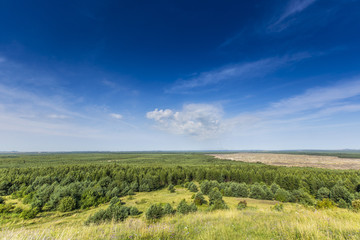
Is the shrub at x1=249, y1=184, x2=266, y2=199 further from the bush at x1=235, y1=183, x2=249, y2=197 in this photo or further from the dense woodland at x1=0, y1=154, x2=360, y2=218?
the bush at x1=235, y1=183, x2=249, y2=197

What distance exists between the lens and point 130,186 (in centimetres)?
6247

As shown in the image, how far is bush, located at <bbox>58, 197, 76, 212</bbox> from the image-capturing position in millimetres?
40625

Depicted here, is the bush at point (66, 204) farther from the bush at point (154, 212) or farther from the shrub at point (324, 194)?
Result: the shrub at point (324, 194)

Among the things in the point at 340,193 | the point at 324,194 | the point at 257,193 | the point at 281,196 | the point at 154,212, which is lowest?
the point at 324,194

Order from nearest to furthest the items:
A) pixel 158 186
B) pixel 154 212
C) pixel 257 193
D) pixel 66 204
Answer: pixel 154 212
pixel 66 204
pixel 257 193
pixel 158 186

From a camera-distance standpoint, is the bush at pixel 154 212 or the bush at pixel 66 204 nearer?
the bush at pixel 154 212

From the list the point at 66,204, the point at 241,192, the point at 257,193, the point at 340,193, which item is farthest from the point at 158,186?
the point at 340,193

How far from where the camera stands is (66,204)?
40844mm

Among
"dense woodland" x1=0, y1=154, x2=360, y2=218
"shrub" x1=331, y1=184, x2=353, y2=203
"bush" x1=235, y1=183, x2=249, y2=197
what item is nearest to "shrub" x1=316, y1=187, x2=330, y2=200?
"dense woodland" x1=0, y1=154, x2=360, y2=218

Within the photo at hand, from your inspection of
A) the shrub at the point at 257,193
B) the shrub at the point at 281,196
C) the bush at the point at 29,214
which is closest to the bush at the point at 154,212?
the bush at the point at 29,214

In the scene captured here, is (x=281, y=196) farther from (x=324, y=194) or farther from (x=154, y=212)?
(x=154, y=212)

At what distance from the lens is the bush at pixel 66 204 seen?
40.6 m

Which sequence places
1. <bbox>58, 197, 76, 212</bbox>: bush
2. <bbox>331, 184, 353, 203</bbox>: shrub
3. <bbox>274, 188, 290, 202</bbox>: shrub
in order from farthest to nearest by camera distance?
1. <bbox>274, 188, 290, 202</bbox>: shrub
2. <bbox>331, 184, 353, 203</bbox>: shrub
3. <bbox>58, 197, 76, 212</bbox>: bush

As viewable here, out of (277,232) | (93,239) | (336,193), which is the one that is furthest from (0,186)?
(336,193)
